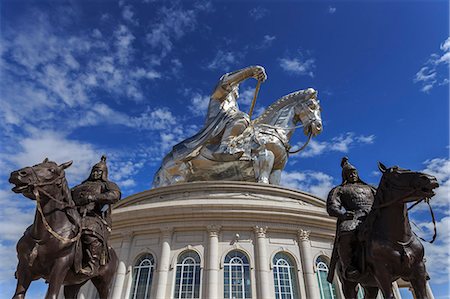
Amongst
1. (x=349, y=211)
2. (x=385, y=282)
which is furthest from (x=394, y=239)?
(x=349, y=211)

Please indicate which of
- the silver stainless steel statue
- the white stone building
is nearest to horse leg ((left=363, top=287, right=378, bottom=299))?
the white stone building

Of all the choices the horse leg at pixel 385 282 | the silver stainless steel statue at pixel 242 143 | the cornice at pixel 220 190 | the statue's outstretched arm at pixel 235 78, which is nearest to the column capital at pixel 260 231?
the cornice at pixel 220 190

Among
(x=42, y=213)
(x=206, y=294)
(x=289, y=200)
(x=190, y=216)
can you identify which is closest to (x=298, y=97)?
(x=289, y=200)

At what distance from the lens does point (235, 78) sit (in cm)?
2608

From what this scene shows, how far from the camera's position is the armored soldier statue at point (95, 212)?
21.7ft

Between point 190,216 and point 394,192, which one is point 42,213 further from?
point 190,216

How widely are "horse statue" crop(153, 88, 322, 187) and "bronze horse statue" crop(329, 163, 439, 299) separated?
603 inches

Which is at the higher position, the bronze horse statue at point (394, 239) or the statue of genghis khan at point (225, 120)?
the statue of genghis khan at point (225, 120)

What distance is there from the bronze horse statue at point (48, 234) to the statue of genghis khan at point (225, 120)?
55.6ft

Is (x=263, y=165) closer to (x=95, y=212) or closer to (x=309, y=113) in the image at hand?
(x=309, y=113)

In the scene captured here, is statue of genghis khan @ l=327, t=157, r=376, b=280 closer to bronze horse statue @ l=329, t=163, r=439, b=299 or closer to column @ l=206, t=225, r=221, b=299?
bronze horse statue @ l=329, t=163, r=439, b=299

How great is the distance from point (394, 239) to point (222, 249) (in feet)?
35.0

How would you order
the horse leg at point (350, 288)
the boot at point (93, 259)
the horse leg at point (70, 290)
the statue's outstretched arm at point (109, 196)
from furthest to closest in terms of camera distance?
the horse leg at point (350, 288), the horse leg at point (70, 290), the statue's outstretched arm at point (109, 196), the boot at point (93, 259)

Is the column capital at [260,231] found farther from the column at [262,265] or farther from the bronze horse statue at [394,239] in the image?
the bronze horse statue at [394,239]
